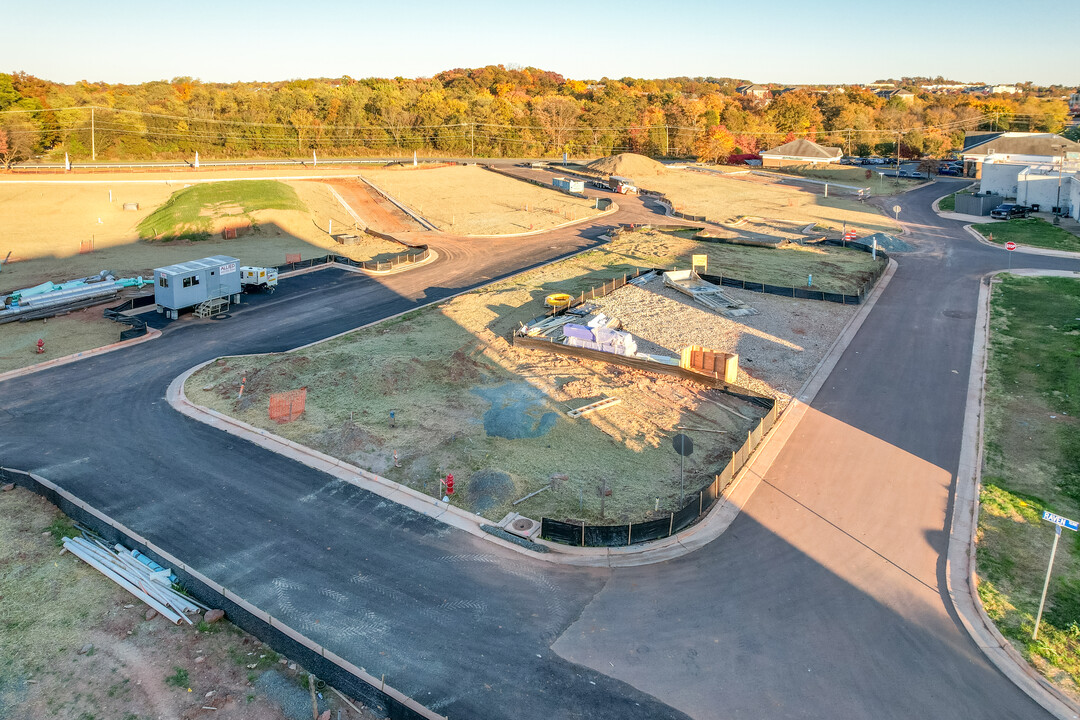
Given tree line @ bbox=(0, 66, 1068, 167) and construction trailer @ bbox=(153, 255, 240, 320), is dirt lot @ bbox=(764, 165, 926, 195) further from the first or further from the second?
construction trailer @ bbox=(153, 255, 240, 320)

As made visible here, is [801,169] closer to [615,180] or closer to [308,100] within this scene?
[615,180]

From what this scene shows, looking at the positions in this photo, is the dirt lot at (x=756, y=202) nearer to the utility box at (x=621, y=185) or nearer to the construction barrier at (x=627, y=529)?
the utility box at (x=621, y=185)

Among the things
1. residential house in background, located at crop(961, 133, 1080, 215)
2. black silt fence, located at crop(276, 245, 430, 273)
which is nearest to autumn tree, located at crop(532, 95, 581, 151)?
residential house in background, located at crop(961, 133, 1080, 215)

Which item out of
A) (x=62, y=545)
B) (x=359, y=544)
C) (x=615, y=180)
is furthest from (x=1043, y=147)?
(x=62, y=545)

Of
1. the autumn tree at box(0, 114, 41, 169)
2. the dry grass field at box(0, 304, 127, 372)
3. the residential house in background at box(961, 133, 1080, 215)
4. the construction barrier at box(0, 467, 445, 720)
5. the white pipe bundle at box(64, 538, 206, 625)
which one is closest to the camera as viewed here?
the construction barrier at box(0, 467, 445, 720)

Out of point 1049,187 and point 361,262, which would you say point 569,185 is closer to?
point 361,262
